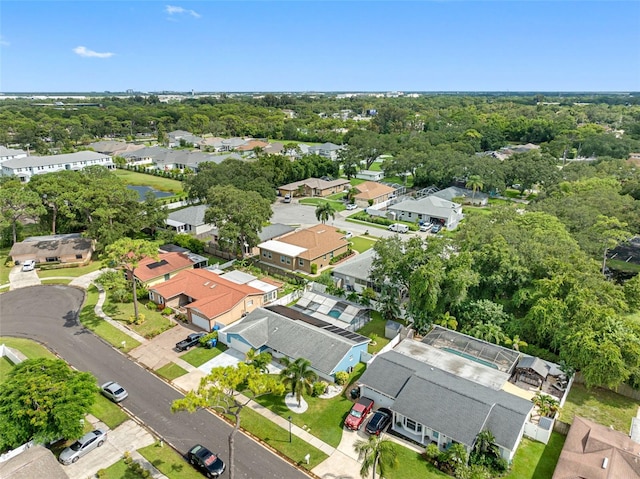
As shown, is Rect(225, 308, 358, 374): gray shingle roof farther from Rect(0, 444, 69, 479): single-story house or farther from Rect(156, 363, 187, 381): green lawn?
Rect(0, 444, 69, 479): single-story house

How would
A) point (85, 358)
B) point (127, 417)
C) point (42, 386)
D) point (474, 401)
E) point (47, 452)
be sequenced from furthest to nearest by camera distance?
point (85, 358) < point (127, 417) < point (474, 401) < point (42, 386) < point (47, 452)

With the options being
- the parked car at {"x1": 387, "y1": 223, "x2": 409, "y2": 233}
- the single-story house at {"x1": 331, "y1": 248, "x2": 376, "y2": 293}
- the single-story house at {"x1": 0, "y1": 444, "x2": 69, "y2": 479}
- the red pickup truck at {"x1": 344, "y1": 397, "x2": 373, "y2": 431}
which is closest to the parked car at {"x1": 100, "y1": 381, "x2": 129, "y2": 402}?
the single-story house at {"x1": 0, "y1": 444, "x2": 69, "y2": 479}

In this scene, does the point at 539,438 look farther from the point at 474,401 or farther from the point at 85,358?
the point at 85,358

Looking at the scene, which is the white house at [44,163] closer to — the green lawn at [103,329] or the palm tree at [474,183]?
the green lawn at [103,329]

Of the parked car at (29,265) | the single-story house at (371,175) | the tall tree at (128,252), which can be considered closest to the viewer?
the tall tree at (128,252)

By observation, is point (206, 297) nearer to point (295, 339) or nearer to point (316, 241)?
point (295, 339)

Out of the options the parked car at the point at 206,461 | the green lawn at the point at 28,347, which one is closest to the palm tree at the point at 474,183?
the parked car at the point at 206,461

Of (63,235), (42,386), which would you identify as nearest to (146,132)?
(63,235)
